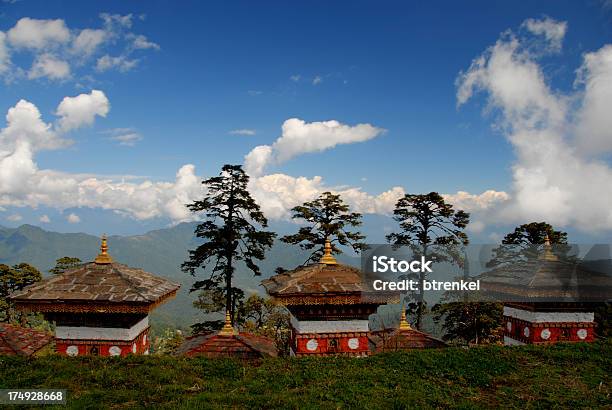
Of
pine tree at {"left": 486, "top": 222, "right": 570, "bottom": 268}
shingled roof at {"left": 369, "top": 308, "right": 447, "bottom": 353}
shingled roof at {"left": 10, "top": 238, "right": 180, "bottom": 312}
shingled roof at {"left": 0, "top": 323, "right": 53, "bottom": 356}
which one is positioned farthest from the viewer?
pine tree at {"left": 486, "top": 222, "right": 570, "bottom": 268}

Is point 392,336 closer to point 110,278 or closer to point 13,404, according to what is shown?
point 110,278

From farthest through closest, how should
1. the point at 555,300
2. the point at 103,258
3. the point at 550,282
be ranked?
the point at 550,282
the point at 555,300
the point at 103,258

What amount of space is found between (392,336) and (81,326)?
8.90m

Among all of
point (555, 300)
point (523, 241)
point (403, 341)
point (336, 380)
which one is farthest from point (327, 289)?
point (523, 241)

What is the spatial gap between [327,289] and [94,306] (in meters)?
5.82

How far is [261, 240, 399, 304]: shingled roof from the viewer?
11.6m

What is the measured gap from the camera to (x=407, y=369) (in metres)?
10.8

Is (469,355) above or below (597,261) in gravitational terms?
below

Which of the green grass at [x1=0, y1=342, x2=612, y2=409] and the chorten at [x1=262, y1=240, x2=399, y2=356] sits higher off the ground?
the chorten at [x1=262, y1=240, x2=399, y2=356]

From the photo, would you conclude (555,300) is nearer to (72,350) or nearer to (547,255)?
(547,255)

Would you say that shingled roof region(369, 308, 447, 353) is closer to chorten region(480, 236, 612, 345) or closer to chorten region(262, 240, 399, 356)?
chorten region(262, 240, 399, 356)

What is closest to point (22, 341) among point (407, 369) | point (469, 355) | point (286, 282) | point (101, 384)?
point (101, 384)

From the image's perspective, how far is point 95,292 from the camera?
37.0 feet

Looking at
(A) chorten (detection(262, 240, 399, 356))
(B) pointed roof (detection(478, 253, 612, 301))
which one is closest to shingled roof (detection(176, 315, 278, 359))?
(A) chorten (detection(262, 240, 399, 356))
